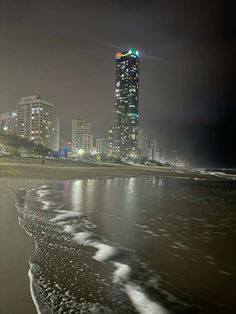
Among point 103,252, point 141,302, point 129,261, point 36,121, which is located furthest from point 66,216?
point 36,121

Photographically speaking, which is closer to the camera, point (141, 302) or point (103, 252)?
point (141, 302)

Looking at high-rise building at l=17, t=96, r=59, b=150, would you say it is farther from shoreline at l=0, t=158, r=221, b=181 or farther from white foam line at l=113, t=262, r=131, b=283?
white foam line at l=113, t=262, r=131, b=283

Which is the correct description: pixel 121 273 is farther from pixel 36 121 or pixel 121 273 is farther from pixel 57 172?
pixel 36 121

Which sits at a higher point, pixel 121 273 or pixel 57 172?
pixel 57 172

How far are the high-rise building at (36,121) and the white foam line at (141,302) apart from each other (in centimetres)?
17363

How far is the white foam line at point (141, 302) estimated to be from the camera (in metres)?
5.11

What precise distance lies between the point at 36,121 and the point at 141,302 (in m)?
183

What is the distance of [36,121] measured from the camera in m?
180

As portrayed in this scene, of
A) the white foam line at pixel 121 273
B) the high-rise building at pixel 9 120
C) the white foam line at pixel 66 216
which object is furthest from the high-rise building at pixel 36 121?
the white foam line at pixel 121 273

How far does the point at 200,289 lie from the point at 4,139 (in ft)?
380

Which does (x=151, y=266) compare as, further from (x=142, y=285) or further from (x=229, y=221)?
(x=229, y=221)

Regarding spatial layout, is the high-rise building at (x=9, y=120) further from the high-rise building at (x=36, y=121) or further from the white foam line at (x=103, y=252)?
the white foam line at (x=103, y=252)

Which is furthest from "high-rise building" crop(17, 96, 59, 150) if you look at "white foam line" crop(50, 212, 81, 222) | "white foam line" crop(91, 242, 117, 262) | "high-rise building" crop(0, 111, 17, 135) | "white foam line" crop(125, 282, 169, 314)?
"white foam line" crop(125, 282, 169, 314)

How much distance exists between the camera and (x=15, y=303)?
5.15m
